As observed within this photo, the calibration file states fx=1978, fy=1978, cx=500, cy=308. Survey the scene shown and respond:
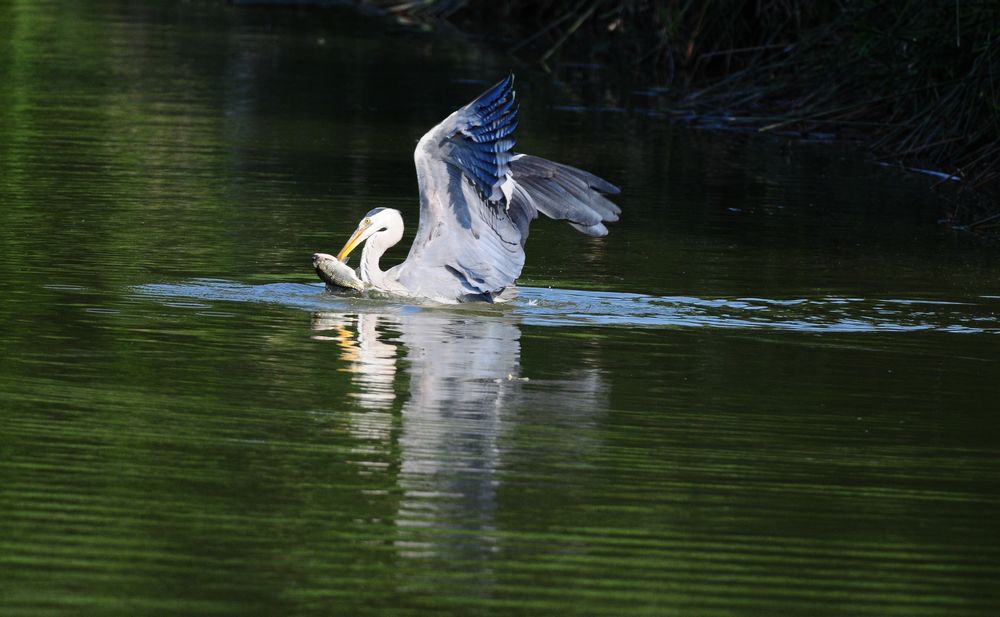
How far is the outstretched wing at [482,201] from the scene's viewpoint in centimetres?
1036

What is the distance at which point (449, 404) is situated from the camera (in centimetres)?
795

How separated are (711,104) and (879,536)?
16.3m

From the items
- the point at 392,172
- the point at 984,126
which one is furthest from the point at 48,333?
the point at 984,126

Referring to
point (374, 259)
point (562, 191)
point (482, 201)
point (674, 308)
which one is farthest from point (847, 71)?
point (374, 259)

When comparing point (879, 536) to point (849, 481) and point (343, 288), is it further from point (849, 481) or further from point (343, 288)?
point (343, 288)

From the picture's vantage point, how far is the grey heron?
10.4 m

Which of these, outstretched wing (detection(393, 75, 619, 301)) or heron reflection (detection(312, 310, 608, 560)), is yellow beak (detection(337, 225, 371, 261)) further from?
heron reflection (detection(312, 310, 608, 560))

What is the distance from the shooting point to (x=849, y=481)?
6.96 metres

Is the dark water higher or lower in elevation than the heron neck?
lower

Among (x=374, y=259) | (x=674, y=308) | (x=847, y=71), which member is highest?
(x=847, y=71)

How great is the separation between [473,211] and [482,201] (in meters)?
0.07

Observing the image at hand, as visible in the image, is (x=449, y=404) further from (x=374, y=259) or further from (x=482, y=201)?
(x=374, y=259)

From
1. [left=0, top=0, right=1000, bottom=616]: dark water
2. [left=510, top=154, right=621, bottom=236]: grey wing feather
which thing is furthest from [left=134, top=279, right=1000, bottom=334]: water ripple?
[left=510, top=154, right=621, bottom=236]: grey wing feather

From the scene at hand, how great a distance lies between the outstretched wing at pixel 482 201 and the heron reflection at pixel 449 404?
30 cm
